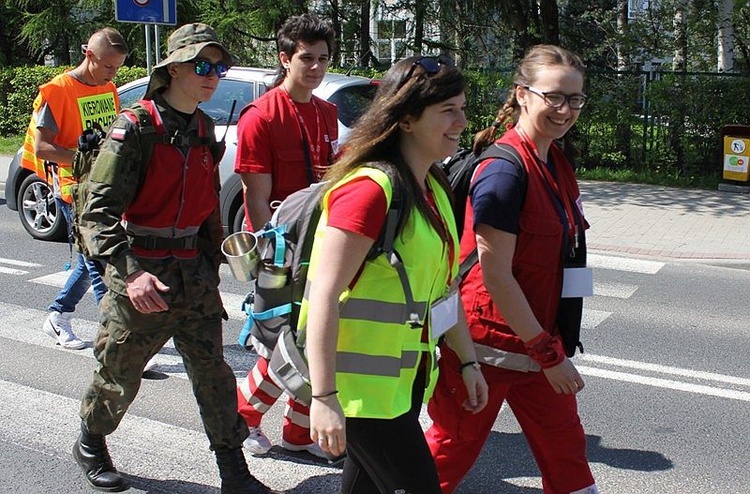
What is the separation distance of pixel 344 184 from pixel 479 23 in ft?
61.5

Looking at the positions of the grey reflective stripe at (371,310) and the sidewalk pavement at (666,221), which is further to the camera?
the sidewalk pavement at (666,221)

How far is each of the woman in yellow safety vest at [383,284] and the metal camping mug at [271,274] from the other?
450mm

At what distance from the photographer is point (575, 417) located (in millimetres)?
3145

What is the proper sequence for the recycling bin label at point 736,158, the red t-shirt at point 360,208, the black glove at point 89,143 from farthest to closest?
the recycling bin label at point 736,158, the black glove at point 89,143, the red t-shirt at point 360,208

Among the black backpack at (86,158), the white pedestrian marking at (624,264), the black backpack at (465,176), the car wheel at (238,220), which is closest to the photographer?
the black backpack at (465,176)

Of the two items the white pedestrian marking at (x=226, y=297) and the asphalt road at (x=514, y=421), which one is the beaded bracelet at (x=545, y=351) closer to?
the asphalt road at (x=514, y=421)

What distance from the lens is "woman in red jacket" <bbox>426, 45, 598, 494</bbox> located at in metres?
2.88

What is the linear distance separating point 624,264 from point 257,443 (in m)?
5.62

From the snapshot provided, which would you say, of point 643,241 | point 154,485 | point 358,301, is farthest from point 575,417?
point 643,241

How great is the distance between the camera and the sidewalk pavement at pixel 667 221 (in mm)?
9555

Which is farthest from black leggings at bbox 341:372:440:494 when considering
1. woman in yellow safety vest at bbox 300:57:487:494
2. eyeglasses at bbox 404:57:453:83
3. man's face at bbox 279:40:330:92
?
man's face at bbox 279:40:330:92

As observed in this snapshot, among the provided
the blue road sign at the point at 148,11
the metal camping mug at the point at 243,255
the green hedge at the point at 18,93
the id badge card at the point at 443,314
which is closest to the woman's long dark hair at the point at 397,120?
the id badge card at the point at 443,314

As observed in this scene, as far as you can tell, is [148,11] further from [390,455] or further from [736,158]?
[390,455]

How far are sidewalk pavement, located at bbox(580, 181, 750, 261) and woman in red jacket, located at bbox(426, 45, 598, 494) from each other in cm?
664
